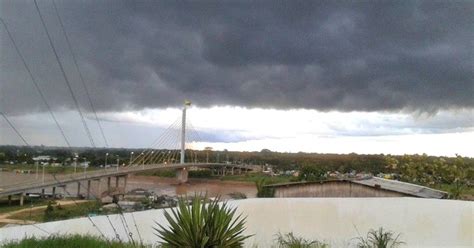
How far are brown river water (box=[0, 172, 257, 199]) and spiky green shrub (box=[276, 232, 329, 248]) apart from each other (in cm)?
274

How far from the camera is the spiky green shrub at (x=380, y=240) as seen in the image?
10.9 metres

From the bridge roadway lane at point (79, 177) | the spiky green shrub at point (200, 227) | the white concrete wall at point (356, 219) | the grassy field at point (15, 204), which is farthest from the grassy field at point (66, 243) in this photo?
the grassy field at point (15, 204)

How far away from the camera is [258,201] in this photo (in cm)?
1234

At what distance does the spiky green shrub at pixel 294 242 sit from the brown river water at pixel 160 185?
108 inches

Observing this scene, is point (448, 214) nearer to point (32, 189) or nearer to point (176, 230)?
point (176, 230)

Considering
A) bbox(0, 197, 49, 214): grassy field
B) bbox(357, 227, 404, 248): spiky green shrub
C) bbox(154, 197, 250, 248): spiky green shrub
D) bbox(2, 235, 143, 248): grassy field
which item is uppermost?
bbox(154, 197, 250, 248): spiky green shrub

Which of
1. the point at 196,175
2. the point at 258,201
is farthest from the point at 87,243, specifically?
the point at 196,175

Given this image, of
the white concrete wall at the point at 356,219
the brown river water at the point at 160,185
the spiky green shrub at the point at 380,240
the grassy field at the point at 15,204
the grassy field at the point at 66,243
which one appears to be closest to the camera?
the grassy field at the point at 66,243

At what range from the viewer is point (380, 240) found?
1084 cm

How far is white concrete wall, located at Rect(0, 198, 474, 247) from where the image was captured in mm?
11820

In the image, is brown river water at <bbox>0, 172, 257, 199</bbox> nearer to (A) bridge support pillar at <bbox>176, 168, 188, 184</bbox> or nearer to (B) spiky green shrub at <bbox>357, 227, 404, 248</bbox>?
(A) bridge support pillar at <bbox>176, 168, 188, 184</bbox>

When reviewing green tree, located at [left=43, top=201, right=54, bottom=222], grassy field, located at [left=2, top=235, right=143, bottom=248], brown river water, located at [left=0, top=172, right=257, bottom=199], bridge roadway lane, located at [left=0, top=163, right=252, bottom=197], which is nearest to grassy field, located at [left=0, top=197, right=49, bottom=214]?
bridge roadway lane, located at [left=0, top=163, right=252, bottom=197]

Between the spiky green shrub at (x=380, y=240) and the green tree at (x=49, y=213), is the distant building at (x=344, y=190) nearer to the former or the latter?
the spiky green shrub at (x=380, y=240)

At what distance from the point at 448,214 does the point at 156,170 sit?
2275 centimetres
